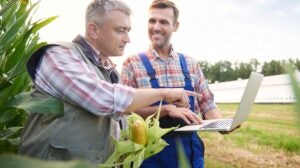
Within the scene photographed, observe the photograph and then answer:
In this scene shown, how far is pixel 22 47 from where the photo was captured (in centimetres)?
147

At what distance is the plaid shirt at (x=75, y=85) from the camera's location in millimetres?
1312

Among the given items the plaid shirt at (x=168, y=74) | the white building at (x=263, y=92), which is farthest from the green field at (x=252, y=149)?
the white building at (x=263, y=92)

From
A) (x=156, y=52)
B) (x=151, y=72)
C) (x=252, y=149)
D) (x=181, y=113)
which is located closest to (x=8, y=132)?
(x=181, y=113)

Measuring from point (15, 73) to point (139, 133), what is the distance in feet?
1.62

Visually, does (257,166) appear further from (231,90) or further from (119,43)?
(231,90)

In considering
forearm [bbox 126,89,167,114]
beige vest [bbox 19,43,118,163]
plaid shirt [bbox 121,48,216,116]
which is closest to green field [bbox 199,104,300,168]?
plaid shirt [bbox 121,48,216,116]

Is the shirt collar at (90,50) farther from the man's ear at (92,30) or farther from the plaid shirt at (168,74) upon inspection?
the plaid shirt at (168,74)

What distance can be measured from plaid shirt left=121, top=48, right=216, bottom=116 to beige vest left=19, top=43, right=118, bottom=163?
27.6 inches

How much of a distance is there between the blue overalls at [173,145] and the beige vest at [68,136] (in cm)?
59

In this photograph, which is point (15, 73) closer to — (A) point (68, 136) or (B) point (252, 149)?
(A) point (68, 136)

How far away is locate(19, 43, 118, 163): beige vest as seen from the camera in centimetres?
132

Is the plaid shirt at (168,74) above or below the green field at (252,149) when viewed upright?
above

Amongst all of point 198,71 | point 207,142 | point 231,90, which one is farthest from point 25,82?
point 231,90

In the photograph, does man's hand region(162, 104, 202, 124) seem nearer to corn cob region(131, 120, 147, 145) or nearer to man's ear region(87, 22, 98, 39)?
man's ear region(87, 22, 98, 39)
